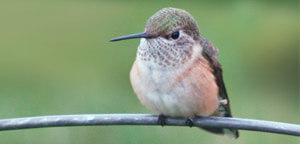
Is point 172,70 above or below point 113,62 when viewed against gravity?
above

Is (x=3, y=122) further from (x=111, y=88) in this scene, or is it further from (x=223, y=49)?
(x=223, y=49)

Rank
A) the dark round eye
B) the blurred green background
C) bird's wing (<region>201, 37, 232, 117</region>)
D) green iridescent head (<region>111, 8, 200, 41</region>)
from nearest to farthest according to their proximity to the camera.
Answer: green iridescent head (<region>111, 8, 200, 41</region>) → the dark round eye → bird's wing (<region>201, 37, 232, 117</region>) → the blurred green background

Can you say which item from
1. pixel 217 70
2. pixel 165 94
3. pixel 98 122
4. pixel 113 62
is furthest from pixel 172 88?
pixel 113 62

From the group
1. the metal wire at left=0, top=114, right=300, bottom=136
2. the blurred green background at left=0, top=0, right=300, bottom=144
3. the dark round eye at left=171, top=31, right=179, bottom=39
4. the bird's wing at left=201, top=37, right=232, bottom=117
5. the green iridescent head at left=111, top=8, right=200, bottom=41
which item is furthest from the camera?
the blurred green background at left=0, top=0, right=300, bottom=144

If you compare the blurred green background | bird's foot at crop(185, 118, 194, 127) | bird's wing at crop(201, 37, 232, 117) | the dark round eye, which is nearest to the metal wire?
bird's foot at crop(185, 118, 194, 127)

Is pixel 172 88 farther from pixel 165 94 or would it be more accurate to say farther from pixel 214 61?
pixel 214 61

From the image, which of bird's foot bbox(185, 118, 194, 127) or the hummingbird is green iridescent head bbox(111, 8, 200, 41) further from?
bird's foot bbox(185, 118, 194, 127)

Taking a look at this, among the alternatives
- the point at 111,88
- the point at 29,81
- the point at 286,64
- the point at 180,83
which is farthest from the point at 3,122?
the point at 286,64
